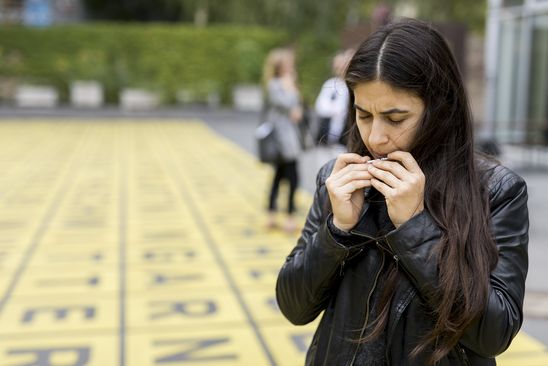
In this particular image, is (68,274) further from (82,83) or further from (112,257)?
(82,83)

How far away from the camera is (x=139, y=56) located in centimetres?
2611

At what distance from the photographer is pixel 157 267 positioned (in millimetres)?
5762

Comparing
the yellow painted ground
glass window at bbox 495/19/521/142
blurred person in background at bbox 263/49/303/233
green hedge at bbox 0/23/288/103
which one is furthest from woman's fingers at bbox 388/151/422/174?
green hedge at bbox 0/23/288/103

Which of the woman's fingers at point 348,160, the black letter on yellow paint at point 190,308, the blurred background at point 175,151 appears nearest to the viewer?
the woman's fingers at point 348,160

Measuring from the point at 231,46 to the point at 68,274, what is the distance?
2168 centimetres

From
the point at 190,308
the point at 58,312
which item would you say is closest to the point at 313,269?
the point at 190,308

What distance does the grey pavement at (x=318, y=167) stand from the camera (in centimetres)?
477

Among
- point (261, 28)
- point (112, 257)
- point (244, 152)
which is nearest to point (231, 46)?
point (261, 28)

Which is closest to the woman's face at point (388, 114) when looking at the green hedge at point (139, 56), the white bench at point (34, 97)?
the white bench at point (34, 97)

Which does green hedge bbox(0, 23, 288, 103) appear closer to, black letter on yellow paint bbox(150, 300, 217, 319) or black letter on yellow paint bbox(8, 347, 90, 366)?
black letter on yellow paint bbox(150, 300, 217, 319)

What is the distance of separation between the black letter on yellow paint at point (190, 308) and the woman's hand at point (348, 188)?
3157 millimetres

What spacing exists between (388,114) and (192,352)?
2754mm

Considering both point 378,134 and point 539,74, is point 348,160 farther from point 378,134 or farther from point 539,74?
point 539,74

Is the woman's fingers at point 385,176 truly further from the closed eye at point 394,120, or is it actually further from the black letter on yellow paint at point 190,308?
the black letter on yellow paint at point 190,308
